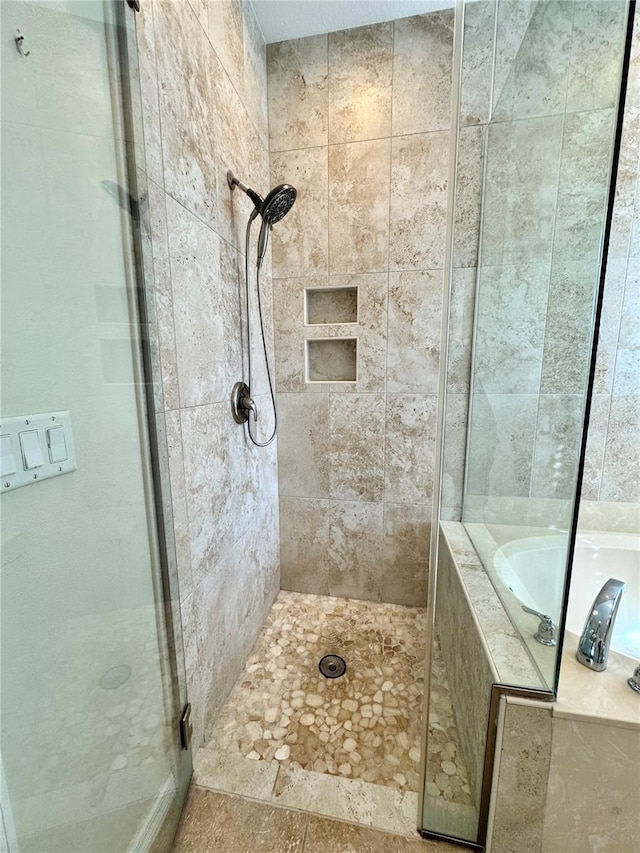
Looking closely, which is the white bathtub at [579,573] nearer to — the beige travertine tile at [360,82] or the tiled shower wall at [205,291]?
the tiled shower wall at [205,291]

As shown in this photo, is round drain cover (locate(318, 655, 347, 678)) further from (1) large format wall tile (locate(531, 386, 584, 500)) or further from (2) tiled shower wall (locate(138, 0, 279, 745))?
(1) large format wall tile (locate(531, 386, 584, 500))

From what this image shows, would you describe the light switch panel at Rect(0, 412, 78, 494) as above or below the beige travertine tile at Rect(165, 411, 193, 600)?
above

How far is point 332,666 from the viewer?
1439 mm

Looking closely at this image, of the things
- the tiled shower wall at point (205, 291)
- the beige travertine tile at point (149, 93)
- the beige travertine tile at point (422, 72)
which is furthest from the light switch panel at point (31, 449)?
the beige travertine tile at point (422, 72)

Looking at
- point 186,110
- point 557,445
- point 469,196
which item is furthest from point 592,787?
point 186,110

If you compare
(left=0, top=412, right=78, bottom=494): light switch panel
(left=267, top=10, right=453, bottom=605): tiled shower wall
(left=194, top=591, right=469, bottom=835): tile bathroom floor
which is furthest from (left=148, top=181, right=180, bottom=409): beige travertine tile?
(left=194, top=591, right=469, bottom=835): tile bathroom floor

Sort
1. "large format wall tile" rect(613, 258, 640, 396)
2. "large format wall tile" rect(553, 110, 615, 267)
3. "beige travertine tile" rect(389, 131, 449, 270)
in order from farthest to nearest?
"beige travertine tile" rect(389, 131, 449, 270) → "large format wall tile" rect(613, 258, 640, 396) → "large format wall tile" rect(553, 110, 615, 267)

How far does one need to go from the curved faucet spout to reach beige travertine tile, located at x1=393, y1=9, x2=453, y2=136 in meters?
1.91

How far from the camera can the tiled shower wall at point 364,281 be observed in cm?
151

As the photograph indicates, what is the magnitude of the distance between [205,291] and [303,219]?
87 centimetres

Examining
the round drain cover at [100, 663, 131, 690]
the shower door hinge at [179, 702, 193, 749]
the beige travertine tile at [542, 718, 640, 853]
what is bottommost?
the shower door hinge at [179, 702, 193, 749]

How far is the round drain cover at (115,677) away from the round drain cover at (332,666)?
0.92 m

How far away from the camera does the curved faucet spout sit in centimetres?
81

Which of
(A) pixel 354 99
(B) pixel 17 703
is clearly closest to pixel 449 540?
(B) pixel 17 703
